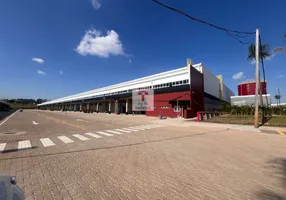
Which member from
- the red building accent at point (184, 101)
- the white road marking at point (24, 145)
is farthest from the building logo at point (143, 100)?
the white road marking at point (24, 145)

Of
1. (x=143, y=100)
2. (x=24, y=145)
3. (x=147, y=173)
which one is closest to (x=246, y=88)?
(x=143, y=100)

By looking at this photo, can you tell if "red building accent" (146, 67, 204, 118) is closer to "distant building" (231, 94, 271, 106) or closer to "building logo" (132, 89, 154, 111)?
"building logo" (132, 89, 154, 111)

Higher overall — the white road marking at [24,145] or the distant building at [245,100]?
the distant building at [245,100]

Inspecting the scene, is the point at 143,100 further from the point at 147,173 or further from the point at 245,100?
the point at 245,100

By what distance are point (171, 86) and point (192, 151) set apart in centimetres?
3236

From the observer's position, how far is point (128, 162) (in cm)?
645

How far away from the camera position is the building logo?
43.2 meters

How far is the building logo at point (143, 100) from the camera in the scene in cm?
4316

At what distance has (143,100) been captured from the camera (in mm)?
47062

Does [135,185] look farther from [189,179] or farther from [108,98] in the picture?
[108,98]

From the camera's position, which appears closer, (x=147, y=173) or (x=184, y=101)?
(x=147, y=173)

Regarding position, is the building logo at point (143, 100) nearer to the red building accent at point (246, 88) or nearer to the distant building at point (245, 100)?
the distant building at point (245, 100)

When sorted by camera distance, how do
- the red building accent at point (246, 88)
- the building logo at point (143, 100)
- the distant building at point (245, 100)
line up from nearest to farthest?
the building logo at point (143, 100) < the distant building at point (245, 100) < the red building accent at point (246, 88)

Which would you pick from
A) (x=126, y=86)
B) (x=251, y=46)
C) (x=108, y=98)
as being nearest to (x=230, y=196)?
(x=251, y=46)
